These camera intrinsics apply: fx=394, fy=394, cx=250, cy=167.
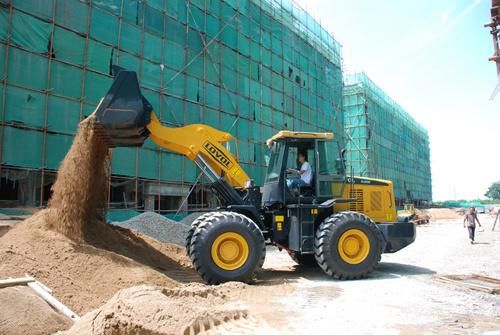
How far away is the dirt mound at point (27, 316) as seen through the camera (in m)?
3.92

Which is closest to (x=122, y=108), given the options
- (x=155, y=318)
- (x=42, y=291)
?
(x=42, y=291)

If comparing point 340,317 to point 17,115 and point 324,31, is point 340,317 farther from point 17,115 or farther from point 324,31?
point 324,31

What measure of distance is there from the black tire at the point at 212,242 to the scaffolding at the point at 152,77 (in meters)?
8.56

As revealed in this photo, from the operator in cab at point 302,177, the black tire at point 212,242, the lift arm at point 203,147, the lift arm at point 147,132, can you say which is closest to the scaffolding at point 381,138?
the operator in cab at point 302,177

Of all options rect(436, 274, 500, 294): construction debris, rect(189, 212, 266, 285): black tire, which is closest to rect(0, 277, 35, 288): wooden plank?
rect(189, 212, 266, 285): black tire

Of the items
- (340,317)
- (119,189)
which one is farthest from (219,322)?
(119,189)

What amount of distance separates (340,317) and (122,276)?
3233 millimetres

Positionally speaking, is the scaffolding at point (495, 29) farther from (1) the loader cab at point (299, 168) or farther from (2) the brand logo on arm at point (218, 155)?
(2) the brand logo on arm at point (218, 155)

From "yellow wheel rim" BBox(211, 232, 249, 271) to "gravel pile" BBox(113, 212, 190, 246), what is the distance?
5061mm

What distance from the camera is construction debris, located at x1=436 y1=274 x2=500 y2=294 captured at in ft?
20.0

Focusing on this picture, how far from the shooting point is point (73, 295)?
5238 millimetres

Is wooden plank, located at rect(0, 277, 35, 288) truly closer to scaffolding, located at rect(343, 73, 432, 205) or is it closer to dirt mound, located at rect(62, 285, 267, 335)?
dirt mound, located at rect(62, 285, 267, 335)

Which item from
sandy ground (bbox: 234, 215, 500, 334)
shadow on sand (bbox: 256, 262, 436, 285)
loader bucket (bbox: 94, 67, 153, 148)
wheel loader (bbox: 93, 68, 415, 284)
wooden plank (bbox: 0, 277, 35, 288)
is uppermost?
loader bucket (bbox: 94, 67, 153, 148)

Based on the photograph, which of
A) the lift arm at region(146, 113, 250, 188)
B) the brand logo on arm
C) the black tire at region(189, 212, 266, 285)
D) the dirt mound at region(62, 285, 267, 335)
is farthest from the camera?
the brand logo on arm
